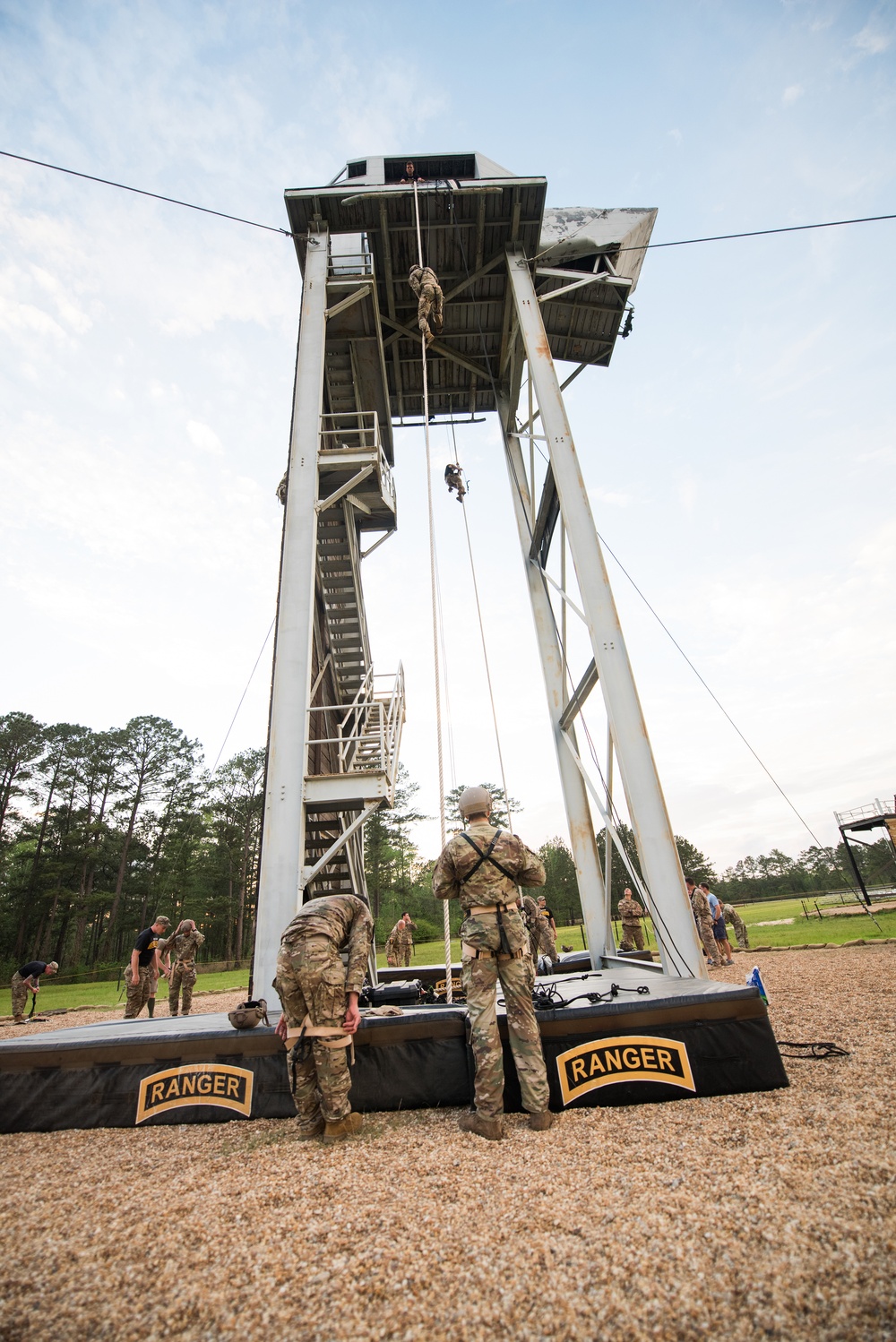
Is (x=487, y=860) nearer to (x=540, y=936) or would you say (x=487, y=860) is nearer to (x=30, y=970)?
(x=540, y=936)

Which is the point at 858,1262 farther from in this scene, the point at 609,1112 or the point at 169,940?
the point at 169,940

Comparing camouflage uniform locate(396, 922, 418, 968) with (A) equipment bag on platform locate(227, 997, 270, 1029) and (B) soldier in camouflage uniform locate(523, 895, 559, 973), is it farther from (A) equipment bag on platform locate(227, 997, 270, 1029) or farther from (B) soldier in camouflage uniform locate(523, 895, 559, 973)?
(A) equipment bag on platform locate(227, 997, 270, 1029)

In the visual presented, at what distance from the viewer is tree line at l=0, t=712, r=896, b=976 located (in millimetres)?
38500

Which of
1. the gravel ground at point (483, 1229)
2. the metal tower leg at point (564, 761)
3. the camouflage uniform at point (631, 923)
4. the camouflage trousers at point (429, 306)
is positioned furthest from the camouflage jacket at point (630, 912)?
the camouflage trousers at point (429, 306)

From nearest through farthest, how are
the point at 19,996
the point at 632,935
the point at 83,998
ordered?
the point at 19,996 → the point at 632,935 → the point at 83,998

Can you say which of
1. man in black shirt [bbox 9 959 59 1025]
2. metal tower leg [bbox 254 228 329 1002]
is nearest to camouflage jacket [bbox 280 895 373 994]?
metal tower leg [bbox 254 228 329 1002]

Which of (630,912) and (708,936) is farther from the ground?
(630,912)

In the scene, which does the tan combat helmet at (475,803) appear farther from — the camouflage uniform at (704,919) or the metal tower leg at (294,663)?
the camouflage uniform at (704,919)

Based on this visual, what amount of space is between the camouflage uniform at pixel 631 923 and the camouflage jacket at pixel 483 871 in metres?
10.8

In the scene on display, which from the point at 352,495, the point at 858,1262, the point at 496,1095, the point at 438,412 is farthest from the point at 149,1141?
the point at 438,412

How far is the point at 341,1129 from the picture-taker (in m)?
3.40

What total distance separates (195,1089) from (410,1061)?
1.55 metres

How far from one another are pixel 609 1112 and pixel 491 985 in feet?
3.44

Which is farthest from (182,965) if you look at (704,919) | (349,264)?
(349,264)
